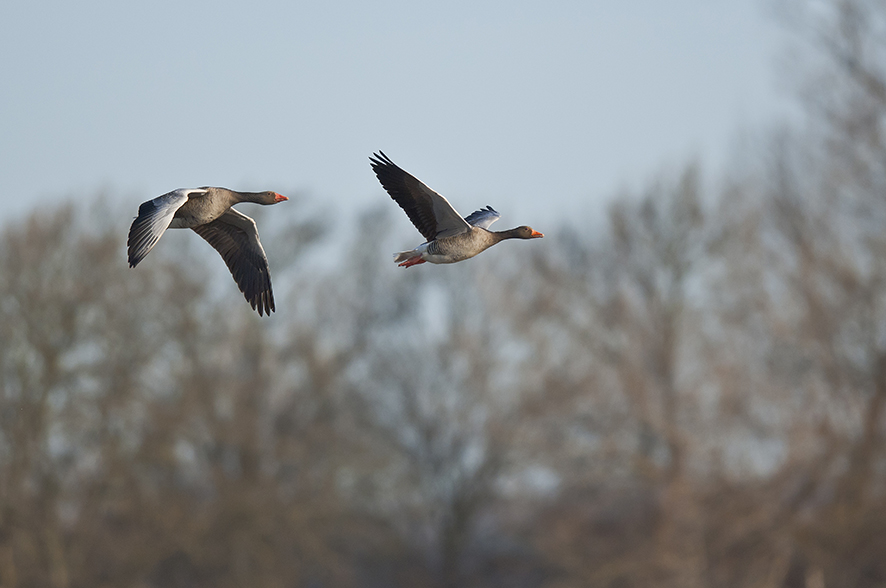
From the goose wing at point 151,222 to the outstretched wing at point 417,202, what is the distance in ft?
6.19

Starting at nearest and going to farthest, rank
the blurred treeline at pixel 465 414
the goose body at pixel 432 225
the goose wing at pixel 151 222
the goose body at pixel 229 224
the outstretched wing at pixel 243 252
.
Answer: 1. the goose wing at pixel 151 222
2. the goose body at pixel 229 224
3. the goose body at pixel 432 225
4. the outstretched wing at pixel 243 252
5. the blurred treeline at pixel 465 414

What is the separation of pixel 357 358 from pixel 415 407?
2.72m

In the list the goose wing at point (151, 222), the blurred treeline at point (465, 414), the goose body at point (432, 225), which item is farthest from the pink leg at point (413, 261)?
the blurred treeline at point (465, 414)

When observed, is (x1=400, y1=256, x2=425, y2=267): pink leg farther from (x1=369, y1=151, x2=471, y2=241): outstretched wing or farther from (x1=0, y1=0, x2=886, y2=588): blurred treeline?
(x1=0, y1=0, x2=886, y2=588): blurred treeline

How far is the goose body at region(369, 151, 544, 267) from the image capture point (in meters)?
9.77

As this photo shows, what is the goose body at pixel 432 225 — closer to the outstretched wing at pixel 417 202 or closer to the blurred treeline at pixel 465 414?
the outstretched wing at pixel 417 202

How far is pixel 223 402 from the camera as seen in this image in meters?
30.0

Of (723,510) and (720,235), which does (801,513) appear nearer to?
(723,510)

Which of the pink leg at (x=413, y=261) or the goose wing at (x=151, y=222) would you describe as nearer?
the goose wing at (x=151, y=222)

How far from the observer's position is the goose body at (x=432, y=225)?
977cm

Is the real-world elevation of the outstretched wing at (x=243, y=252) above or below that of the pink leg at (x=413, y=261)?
above

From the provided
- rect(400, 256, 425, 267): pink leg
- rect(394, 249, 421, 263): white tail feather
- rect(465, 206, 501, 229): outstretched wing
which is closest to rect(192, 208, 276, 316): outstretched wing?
rect(394, 249, 421, 263): white tail feather

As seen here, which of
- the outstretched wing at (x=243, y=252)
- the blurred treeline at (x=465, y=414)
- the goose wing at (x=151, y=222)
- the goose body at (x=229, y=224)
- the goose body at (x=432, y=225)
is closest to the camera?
the goose wing at (x=151, y=222)

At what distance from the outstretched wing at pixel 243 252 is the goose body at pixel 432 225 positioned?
148cm
